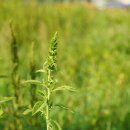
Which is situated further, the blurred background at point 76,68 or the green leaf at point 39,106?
Answer: the blurred background at point 76,68

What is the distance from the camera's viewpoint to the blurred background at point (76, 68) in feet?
13.2

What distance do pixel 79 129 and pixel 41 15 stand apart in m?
6.10

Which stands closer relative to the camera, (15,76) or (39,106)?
(39,106)

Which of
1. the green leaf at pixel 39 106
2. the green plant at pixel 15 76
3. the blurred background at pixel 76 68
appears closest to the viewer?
the green leaf at pixel 39 106

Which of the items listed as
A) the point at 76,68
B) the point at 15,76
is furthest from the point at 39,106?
the point at 76,68

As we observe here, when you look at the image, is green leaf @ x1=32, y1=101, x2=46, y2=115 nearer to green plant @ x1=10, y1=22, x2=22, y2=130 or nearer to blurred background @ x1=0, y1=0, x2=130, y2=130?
blurred background @ x1=0, y1=0, x2=130, y2=130

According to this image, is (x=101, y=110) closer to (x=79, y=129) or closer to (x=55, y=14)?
(x=79, y=129)

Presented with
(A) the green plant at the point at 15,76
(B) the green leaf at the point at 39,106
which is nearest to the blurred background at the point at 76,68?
(A) the green plant at the point at 15,76

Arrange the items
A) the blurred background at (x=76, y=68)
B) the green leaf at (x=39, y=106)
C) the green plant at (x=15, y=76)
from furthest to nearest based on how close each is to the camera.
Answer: the blurred background at (x=76, y=68), the green plant at (x=15, y=76), the green leaf at (x=39, y=106)

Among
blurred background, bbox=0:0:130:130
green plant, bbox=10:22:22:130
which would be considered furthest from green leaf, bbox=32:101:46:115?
green plant, bbox=10:22:22:130

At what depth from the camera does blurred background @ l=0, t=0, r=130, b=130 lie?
159 inches

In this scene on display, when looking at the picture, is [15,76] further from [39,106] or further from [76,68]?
[76,68]

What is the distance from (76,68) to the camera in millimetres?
6254

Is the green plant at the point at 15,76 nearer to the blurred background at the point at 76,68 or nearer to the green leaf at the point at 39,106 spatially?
the blurred background at the point at 76,68
